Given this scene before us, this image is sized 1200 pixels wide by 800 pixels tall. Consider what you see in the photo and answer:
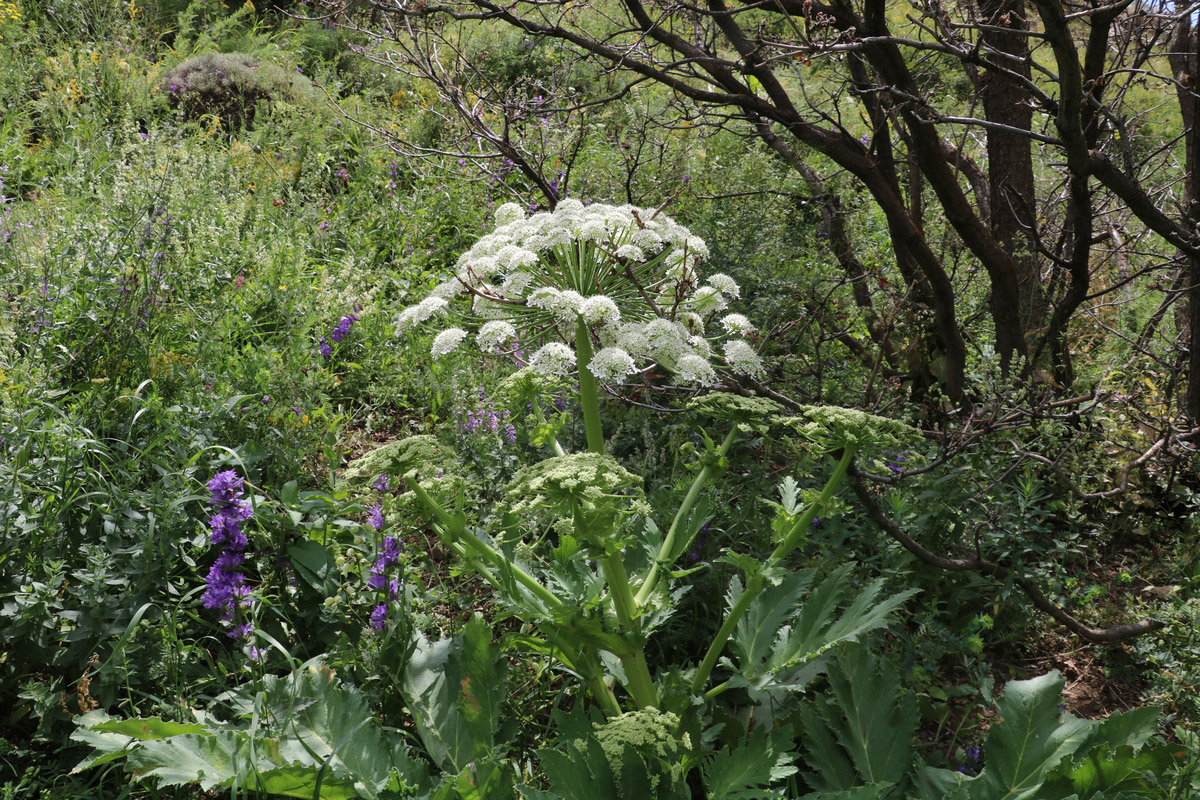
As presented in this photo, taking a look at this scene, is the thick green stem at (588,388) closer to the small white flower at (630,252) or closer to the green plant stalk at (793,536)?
the small white flower at (630,252)

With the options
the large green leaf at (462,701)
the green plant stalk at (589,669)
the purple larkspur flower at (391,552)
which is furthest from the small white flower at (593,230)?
the purple larkspur flower at (391,552)

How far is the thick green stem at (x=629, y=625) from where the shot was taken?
1.92 meters

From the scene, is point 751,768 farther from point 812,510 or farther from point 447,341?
point 447,341

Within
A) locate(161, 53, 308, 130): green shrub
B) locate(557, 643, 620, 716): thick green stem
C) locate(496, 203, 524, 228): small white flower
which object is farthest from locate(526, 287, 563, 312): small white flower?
locate(161, 53, 308, 130): green shrub

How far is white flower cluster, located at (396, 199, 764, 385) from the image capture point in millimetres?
1781

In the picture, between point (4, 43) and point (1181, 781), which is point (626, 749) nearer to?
point (1181, 781)

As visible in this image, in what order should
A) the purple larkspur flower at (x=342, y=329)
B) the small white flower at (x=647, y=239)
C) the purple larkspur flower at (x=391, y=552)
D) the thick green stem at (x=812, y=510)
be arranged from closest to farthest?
the thick green stem at (x=812, y=510)
the small white flower at (x=647, y=239)
the purple larkspur flower at (x=391, y=552)
the purple larkspur flower at (x=342, y=329)

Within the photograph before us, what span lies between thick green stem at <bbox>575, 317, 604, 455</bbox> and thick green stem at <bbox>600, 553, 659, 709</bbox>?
298 mm

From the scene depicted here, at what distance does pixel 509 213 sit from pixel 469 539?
93 cm

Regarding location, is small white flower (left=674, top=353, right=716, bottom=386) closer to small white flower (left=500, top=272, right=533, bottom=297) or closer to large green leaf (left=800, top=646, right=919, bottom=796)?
small white flower (left=500, top=272, right=533, bottom=297)

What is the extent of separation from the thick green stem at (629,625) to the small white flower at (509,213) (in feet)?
3.18

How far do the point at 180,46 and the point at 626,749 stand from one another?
35.1ft

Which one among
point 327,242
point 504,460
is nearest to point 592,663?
point 504,460

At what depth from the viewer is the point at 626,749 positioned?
1724mm
